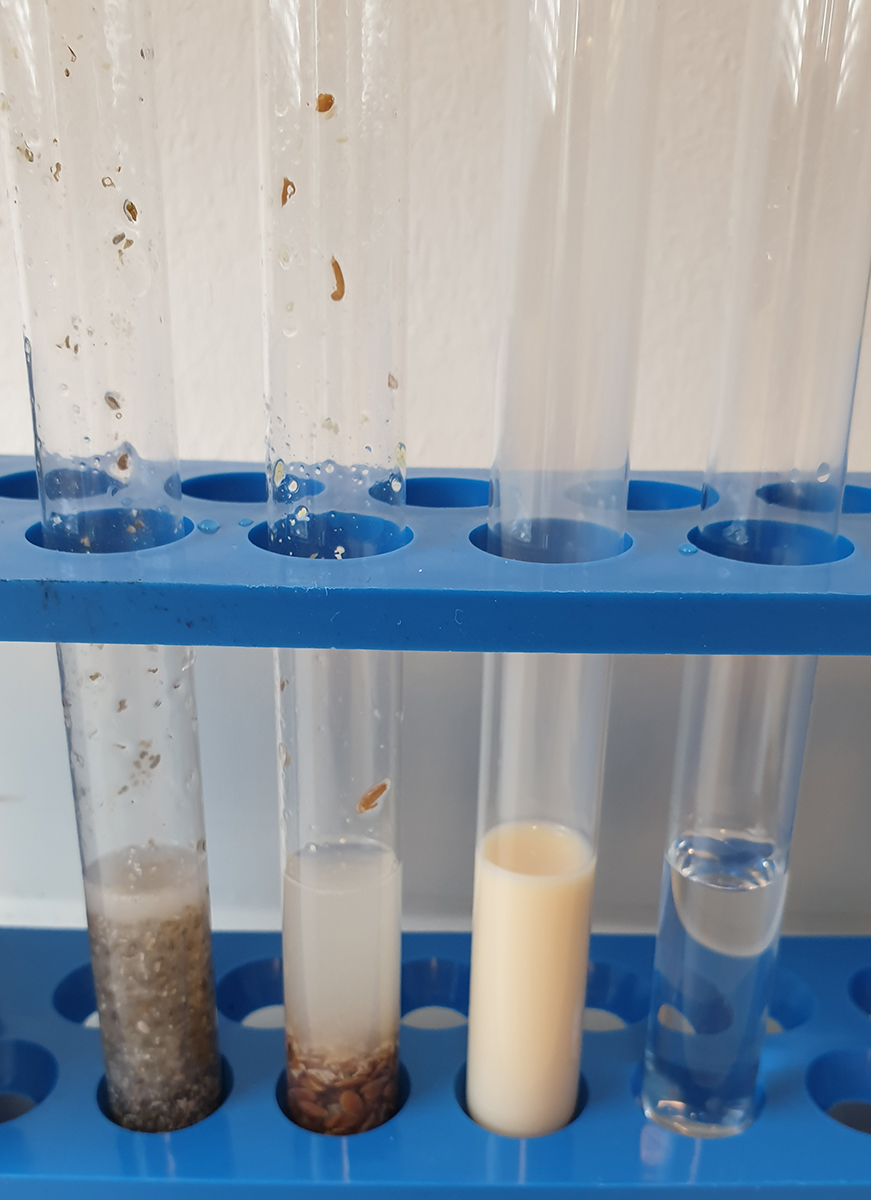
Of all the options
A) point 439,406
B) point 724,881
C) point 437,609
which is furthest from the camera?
point 439,406

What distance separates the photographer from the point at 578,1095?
514mm

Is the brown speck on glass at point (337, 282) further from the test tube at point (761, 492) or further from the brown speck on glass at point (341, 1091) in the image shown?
the brown speck on glass at point (341, 1091)

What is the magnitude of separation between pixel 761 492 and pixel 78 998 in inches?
19.2

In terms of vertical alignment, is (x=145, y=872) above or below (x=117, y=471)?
below

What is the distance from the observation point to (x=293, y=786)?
46 centimetres

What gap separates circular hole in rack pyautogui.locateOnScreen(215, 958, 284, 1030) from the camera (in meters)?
0.60

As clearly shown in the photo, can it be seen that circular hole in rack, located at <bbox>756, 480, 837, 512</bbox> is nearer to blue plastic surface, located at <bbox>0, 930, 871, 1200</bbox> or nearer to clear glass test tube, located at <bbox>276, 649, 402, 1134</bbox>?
clear glass test tube, located at <bbox>276, 649, 402, 1134</bbox>

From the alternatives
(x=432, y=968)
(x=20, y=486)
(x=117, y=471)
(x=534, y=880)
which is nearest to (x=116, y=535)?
(x=117, y=471)

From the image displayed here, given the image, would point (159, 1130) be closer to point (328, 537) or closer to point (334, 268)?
point (328, 537)

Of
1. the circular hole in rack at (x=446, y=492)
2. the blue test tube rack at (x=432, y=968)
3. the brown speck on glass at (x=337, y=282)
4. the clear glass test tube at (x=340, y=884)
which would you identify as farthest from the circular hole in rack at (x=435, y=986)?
the brown speck on glass at (x=337, y=282)

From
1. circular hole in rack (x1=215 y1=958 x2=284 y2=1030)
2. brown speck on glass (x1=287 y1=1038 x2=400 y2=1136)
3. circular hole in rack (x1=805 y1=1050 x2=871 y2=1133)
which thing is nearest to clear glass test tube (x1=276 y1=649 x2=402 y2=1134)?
brown speck on glass (x1=287 y1=1038 x2=400 y2=1136)

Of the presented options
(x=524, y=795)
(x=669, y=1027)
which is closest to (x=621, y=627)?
(x=524, y=795)

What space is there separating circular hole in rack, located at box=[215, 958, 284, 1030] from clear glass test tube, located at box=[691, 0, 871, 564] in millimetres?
382

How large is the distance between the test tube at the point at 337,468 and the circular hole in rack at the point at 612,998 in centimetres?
16
